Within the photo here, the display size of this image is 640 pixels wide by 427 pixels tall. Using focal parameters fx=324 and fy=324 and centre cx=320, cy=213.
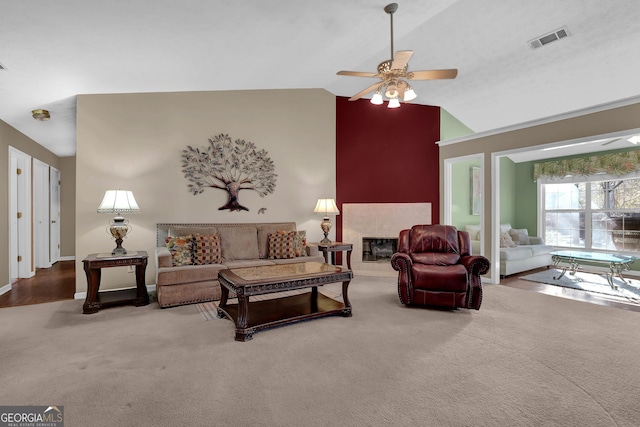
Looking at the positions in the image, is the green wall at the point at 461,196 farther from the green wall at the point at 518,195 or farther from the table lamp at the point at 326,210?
the table lamp at the point at 326,210

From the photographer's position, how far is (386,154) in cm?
580

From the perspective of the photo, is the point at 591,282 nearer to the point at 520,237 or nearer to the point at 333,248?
the point at 520,237

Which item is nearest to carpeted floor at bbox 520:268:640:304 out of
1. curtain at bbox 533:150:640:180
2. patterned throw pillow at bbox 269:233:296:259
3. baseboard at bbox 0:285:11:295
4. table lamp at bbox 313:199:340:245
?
curtain at bbox 533:150:640:180

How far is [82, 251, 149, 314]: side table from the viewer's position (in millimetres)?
3457

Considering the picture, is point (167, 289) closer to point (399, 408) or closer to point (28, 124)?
point (399, 408)

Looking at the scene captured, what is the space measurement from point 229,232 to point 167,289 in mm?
1201

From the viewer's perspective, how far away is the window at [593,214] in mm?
6035

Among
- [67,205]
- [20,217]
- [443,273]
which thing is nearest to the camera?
[443,273]

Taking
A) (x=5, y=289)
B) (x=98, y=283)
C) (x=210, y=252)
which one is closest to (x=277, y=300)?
(x=210, y=252)

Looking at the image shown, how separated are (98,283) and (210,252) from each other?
48.0 inches

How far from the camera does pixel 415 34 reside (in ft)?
12.5

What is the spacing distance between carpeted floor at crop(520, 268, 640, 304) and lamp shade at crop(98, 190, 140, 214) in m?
6.07

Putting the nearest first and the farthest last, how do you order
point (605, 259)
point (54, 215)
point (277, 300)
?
point (277, 300)
point (605, 259)
point (54, 215)

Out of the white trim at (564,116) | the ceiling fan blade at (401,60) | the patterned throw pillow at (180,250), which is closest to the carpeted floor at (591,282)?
the white trim at (564,116)
